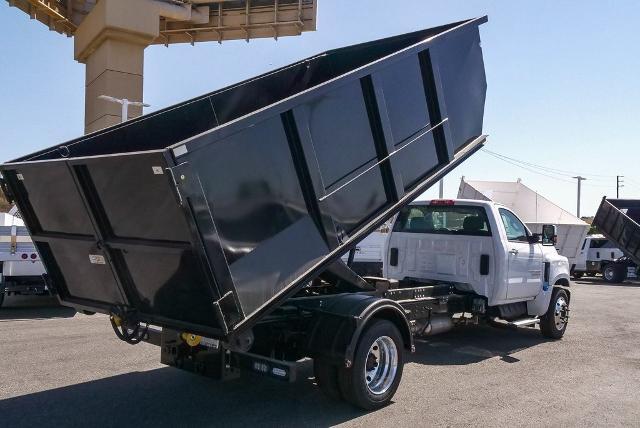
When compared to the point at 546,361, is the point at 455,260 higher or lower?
higher

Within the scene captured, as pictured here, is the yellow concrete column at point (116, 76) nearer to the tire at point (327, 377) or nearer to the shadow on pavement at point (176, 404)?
the shadow on pavement at point (176, 404)

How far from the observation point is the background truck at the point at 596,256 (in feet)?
81.6

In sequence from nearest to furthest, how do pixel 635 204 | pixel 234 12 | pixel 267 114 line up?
pixel 267 114 < pixel 635 204 < pixel 234 12

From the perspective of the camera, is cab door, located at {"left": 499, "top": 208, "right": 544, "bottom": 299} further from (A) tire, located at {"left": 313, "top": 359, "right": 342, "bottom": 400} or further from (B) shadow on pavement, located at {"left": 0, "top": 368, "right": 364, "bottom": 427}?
(A) tire, located at {"left": 313, "top": 359, "right": 342, "bottom": 400}

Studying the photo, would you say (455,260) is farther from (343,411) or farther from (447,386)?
(343,411)

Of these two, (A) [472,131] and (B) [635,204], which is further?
(B) [635,204]

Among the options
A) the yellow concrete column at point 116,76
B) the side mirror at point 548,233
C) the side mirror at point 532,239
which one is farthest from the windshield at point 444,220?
the yellow concrete column at point 116,76

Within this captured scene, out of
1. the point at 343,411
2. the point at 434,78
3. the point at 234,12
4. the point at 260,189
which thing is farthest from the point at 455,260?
the point at 234,12

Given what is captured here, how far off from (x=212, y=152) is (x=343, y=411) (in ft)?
9.42

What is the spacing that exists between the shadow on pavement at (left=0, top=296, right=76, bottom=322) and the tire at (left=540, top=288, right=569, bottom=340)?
27.7ft

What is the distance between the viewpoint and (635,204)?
23.8 m

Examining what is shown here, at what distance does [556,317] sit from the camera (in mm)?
9344

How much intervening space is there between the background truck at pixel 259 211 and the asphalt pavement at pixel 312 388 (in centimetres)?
53

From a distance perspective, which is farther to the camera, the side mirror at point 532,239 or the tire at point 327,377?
the side mirror at point 532,239
